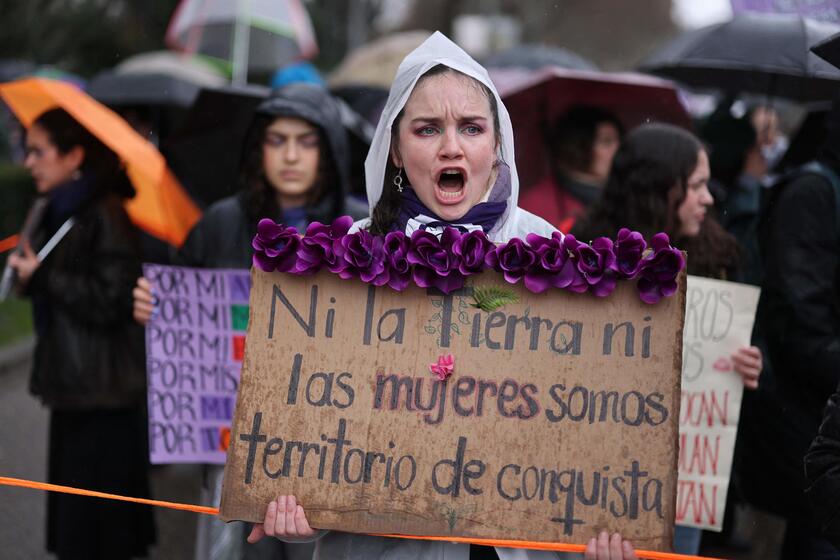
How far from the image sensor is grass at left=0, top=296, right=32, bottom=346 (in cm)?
1183

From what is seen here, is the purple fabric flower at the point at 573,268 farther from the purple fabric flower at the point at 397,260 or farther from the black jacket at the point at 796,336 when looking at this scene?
the black jacket at the point at 796,336

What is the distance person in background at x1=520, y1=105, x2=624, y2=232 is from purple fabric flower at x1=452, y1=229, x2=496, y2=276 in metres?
3.38

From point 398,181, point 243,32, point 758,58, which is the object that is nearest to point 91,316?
point 398,181

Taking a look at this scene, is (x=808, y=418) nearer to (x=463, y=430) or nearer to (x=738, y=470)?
(x=738, y=470)

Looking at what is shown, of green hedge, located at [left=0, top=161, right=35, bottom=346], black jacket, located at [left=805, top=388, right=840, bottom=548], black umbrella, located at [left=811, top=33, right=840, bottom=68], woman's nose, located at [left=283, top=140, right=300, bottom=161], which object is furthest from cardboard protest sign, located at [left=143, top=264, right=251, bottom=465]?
green hedge, located at [left=0, top=161, right=35, bottom=346]

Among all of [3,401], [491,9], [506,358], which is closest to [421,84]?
[506,358]

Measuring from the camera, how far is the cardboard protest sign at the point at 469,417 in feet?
8.46

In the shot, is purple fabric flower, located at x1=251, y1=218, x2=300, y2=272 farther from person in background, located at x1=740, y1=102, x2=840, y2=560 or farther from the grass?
the grass

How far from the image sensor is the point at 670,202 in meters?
4.05

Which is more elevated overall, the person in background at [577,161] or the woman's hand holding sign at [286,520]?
the person in background at [577,161]

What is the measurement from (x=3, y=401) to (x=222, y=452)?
5.87 metres

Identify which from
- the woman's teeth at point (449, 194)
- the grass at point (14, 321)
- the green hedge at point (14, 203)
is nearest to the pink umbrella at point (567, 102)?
the woman's teeth at point (449, 194)

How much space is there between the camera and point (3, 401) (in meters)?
9.34

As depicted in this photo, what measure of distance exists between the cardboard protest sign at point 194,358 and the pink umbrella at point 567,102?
2497 mm
